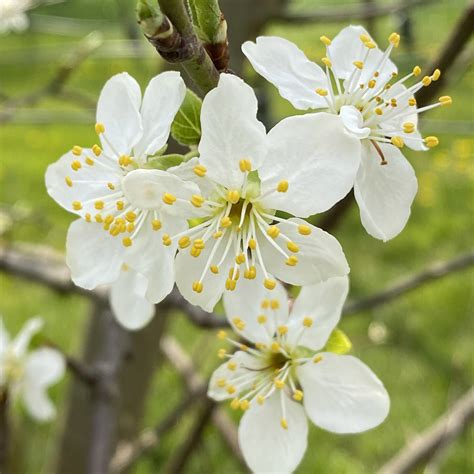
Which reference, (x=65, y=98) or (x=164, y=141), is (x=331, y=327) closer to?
(x=164, y=141)

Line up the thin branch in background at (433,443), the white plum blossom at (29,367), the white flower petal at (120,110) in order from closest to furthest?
the white flower petal at (120,110) → the white plum blossom at (29,367) → the thin branch in background at (433,443)

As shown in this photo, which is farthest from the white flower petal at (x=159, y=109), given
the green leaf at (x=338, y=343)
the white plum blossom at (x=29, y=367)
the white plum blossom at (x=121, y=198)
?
the white plum blossom at (x=29, y=367)

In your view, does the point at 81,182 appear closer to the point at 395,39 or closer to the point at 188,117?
the point at 188,117

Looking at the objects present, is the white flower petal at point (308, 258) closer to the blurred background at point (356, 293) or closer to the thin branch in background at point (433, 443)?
the blurred background at point (356, 293)

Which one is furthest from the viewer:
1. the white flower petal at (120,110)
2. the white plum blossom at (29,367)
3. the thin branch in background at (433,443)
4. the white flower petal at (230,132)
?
the thin branch in background at (433,443)

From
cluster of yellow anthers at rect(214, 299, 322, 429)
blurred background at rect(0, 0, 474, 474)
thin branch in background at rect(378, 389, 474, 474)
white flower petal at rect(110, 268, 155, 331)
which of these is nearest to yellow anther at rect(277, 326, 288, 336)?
cluster of yellow anthers at rect(214, 299, 322, 429)

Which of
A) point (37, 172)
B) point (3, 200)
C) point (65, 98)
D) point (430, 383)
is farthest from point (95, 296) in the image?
point (37, 172)
